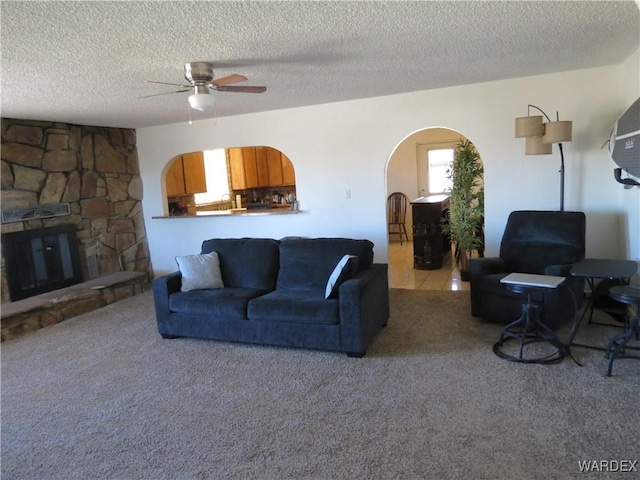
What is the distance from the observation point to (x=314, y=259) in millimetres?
3998

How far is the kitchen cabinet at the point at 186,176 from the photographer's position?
679 centimetres

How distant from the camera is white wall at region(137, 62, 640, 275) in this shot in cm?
435

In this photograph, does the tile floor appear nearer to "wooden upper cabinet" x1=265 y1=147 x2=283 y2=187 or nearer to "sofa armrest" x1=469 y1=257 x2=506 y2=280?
"sofa armrest" x1=469 y1=257 x2=506 y2=280

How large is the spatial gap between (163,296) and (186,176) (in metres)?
3.55

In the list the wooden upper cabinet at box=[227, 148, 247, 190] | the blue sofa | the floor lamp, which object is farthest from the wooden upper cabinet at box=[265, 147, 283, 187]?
the floor lamp

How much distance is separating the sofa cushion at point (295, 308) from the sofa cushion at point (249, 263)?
1.30 ft

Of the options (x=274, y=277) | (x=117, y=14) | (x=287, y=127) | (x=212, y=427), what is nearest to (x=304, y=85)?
(x=287, y=127)

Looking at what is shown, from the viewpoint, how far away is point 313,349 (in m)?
3.55

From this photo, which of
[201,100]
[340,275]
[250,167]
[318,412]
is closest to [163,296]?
[340,275]

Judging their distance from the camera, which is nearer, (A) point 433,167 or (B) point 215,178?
(B) point 215,178

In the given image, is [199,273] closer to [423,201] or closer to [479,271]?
[479,271]

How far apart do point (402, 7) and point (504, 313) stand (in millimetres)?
2585

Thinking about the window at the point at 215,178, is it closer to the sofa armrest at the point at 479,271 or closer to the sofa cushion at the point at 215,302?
the sofa cushion at the point at 215,302

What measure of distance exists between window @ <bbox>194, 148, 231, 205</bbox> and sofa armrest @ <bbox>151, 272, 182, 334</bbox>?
3896 millimetres
